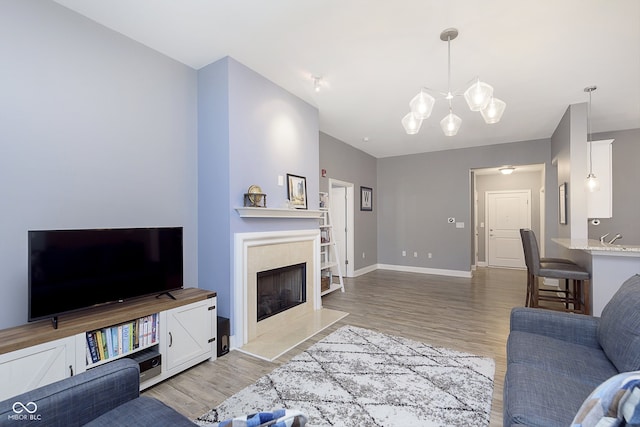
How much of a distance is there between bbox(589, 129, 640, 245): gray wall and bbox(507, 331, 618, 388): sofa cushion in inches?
183

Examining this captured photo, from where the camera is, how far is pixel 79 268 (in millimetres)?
1936

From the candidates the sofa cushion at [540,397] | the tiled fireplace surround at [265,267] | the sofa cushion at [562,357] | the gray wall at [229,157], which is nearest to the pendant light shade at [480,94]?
the sofa cushion at [562,357]

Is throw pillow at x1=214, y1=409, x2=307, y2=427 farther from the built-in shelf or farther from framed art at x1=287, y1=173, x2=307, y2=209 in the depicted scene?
framed art at x1=287, y1=173, x2=307, y2=209

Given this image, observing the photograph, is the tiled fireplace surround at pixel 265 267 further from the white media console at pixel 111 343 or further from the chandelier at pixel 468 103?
the chandelier at pixel 468 103

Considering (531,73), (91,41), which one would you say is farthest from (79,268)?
(531,73)

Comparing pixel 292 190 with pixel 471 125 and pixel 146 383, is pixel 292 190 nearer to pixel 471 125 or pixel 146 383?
pixel 146 383

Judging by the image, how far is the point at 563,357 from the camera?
63.0 inches

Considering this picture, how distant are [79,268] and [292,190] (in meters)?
2.18

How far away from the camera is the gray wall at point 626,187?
4797 mm

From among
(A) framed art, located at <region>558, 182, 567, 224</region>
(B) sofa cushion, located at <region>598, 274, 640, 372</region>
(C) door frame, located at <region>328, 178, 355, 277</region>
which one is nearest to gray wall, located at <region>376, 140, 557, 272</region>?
(C) door frame, located at <region>328, 178, 355, 277</region>

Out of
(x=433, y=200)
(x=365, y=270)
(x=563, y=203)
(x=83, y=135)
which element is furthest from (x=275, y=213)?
(x=433, y=200)

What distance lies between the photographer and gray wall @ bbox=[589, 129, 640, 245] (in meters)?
4.80

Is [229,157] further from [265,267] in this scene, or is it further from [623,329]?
[623,329]

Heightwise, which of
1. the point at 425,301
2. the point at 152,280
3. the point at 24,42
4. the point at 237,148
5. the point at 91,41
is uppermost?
the point at 91,41
